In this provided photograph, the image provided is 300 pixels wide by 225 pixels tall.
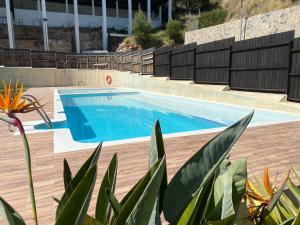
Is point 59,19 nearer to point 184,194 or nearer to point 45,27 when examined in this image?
point 45,27

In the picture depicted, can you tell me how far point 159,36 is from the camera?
43.2 meters

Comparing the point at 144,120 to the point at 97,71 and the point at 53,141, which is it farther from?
the point at 97,71

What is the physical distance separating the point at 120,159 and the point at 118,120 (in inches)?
291

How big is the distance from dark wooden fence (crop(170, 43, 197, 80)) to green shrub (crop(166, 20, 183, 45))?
2393 cm

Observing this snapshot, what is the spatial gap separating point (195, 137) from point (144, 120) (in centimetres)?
587

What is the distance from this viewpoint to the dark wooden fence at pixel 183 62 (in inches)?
589

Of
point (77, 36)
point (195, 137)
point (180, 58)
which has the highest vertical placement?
point (77, 36)

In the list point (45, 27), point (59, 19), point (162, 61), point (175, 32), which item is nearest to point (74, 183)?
point (162, 61)

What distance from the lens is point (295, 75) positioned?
8789mm

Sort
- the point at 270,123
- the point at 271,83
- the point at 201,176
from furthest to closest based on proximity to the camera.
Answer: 1. the point at 271,83
2. the point at 270,123
3. the point at 201,176

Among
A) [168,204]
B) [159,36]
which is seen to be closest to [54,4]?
[159,36]

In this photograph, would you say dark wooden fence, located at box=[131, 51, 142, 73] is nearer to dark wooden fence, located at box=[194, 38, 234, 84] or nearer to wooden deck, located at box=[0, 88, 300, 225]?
dark wooden fence, located at box=[194, 38, 234, 84]

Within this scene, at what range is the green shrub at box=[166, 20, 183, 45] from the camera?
3919cm

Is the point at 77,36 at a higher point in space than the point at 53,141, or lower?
higher
